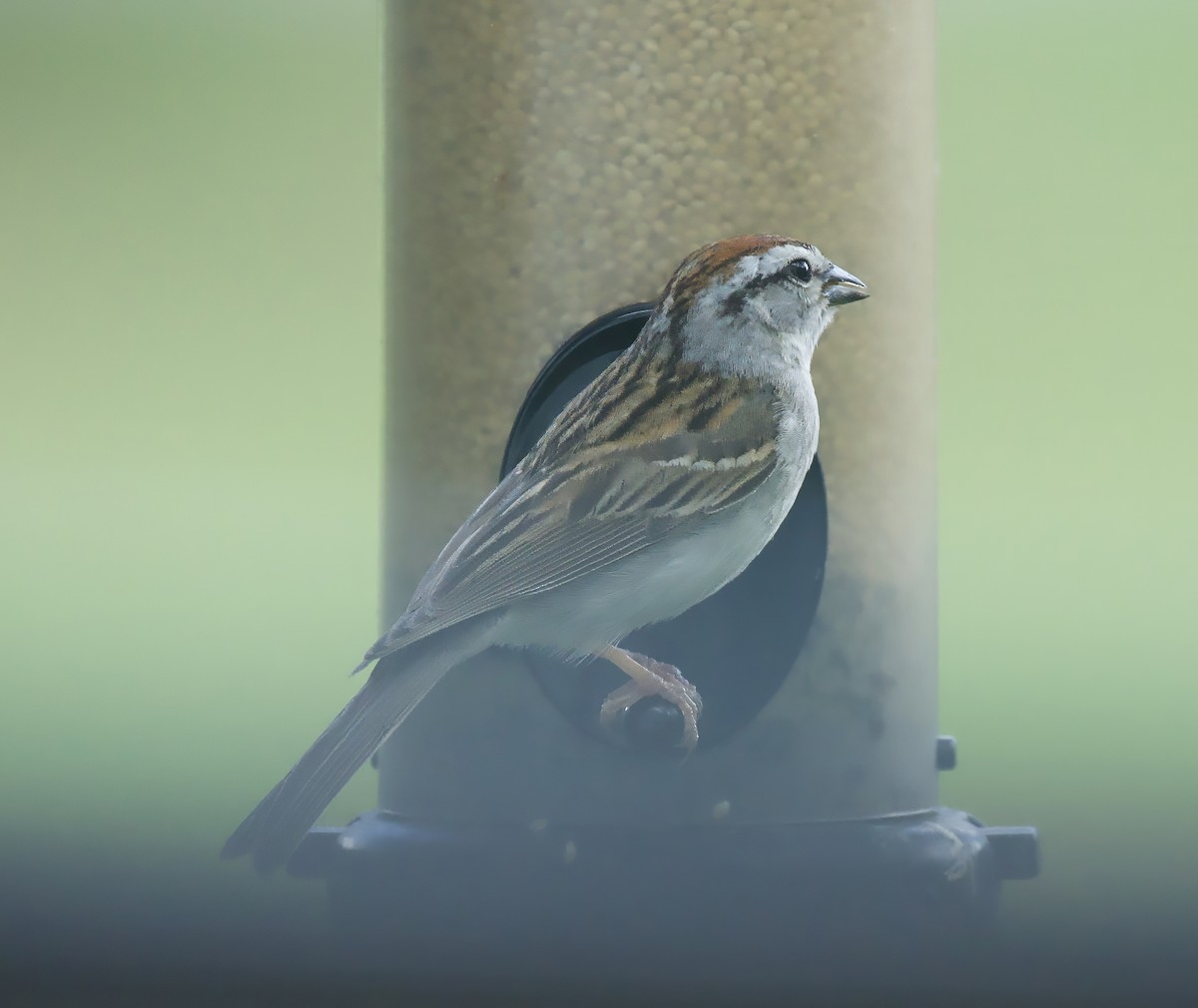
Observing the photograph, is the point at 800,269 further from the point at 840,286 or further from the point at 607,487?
the point at 607,487

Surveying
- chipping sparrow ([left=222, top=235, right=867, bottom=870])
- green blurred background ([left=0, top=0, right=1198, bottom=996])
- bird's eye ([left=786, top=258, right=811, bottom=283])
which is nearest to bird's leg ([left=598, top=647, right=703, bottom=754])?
chipping sparrow ([left=222, top=235, right=867, bottom=870])

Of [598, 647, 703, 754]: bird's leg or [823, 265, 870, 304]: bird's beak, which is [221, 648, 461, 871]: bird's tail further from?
[823, 265, 870, 304]: bird's beak

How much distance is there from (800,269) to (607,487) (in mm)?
400

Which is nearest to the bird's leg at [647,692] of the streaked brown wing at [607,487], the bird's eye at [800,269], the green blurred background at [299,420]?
the streaked brown wing at [607,487]

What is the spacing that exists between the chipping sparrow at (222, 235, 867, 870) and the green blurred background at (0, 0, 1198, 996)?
2042mm

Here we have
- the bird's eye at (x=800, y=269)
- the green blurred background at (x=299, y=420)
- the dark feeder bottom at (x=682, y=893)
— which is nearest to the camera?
the bird's eye at (x=800, y=269)

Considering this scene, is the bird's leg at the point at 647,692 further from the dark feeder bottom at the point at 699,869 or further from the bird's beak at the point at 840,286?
the bird's beak at the point at 840,286

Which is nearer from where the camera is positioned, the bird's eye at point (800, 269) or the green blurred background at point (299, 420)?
the bird's eye at point (800, 269)

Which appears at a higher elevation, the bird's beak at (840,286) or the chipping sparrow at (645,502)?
the bird's beak at (840,286)

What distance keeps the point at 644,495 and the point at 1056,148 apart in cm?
394

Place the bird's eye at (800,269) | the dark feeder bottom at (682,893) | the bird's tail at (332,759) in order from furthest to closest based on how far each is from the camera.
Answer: the dark feeder bottom at (682,893) < the bird's eye at (800,269) < the bird's tail at (332,759)

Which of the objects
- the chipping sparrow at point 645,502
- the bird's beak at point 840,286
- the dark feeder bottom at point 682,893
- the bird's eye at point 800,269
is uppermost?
the bird's eye at point 800,269

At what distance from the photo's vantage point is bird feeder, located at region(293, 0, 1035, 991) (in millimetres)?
2703

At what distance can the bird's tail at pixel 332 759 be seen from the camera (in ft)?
7.60
